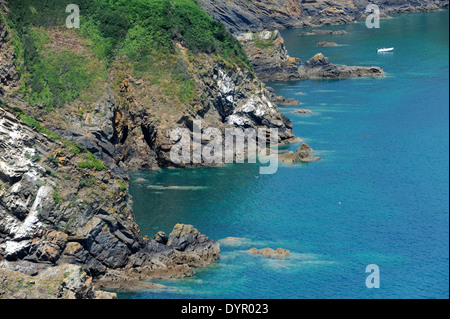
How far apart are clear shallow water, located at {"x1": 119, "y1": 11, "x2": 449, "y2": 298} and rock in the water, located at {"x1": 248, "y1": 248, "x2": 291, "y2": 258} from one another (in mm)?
1136

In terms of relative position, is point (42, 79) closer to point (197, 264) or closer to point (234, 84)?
point (234, 84)

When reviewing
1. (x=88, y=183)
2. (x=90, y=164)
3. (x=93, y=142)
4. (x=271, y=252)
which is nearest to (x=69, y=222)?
(x=88, y=183)

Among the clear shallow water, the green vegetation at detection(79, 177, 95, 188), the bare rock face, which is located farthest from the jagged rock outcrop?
the bare rock face

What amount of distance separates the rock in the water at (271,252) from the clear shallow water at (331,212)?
44.7 inches

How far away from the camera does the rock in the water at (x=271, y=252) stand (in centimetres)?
9181

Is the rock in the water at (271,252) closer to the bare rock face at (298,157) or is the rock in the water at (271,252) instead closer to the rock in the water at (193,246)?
the rock in the water at (193,246)

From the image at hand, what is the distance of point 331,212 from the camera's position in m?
107

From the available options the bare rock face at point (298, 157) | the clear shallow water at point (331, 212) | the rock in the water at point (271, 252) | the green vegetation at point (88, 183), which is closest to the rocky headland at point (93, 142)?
the green vegetation at point (88, 183)

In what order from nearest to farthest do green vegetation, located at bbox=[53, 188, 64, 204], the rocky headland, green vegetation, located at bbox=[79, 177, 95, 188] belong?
the rocky headland → green vegetation, located at bbox=[53, 188, 64, 204] → green vegetation, located at bbox=[79, 177, 95, 188]

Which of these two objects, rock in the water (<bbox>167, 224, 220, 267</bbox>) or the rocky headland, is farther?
rock in the water (<bbox>167, 224, 220, 267</bbox>)

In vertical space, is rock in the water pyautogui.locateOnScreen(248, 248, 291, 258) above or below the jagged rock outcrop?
below

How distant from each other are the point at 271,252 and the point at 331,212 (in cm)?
1787

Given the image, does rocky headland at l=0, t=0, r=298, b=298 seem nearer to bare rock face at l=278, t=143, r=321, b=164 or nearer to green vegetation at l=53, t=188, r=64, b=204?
green vegetation at l=53, t=188, r=64, b=204

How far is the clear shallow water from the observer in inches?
3327
